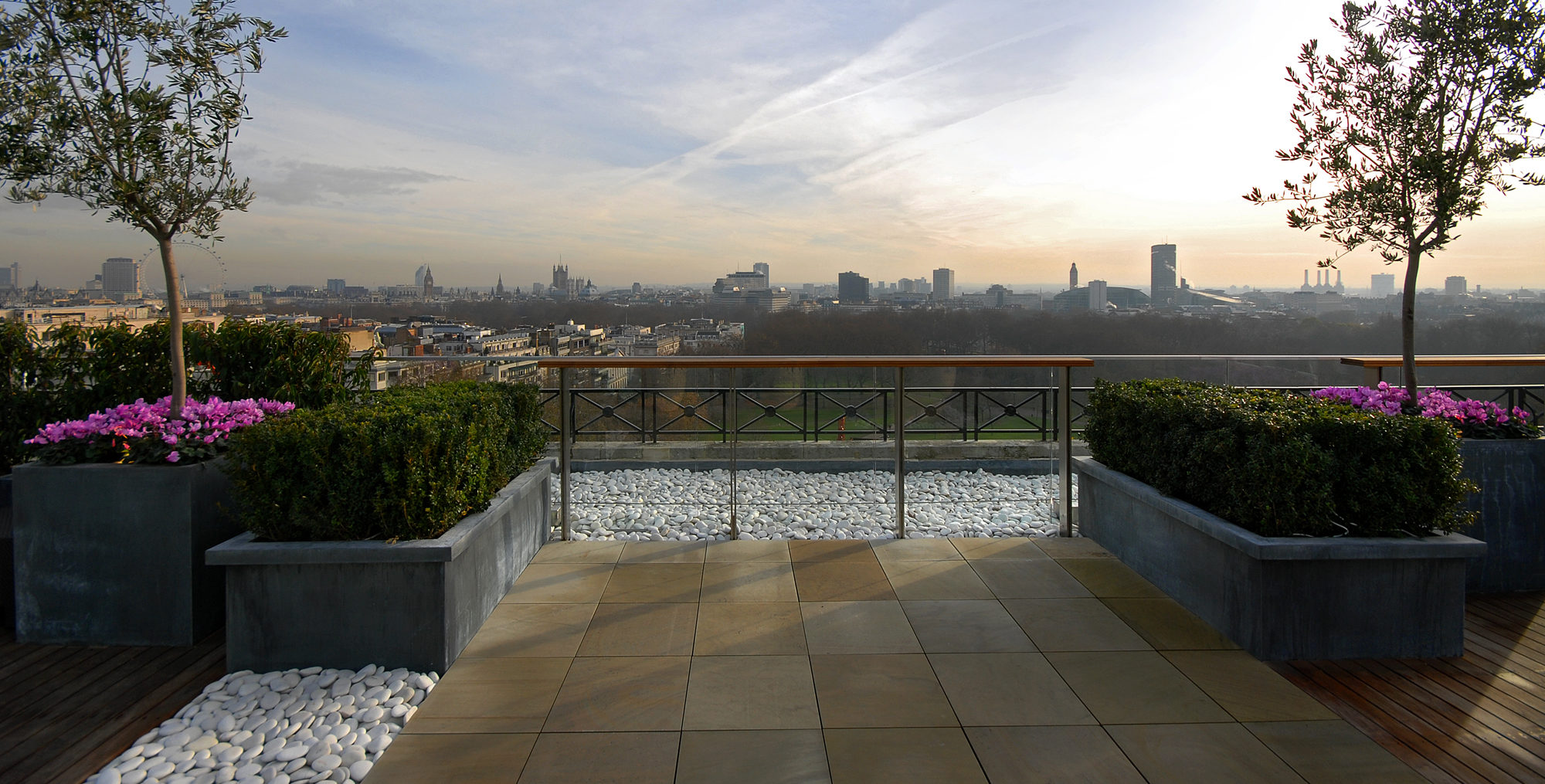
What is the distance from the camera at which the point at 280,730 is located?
211cm

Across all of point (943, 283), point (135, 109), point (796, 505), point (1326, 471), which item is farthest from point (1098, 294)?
point (135, 109)

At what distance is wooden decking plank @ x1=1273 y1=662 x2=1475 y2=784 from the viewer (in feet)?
6.17

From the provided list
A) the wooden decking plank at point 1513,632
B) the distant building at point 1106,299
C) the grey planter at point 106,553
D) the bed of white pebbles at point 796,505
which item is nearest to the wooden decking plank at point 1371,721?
the wooden decking plank at point 1513,632

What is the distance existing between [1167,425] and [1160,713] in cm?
146

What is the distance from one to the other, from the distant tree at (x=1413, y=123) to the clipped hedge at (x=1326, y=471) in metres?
1.78

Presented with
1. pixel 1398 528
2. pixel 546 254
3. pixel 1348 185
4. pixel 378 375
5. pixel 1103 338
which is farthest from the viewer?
pixel 546 254

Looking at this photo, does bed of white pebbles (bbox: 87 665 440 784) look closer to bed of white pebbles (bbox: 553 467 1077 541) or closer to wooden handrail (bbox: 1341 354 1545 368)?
bed of white pebbles (bbox: 553 467 1077 541)

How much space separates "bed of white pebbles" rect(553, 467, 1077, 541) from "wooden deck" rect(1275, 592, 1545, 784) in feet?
6.20

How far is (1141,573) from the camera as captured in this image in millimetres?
3363

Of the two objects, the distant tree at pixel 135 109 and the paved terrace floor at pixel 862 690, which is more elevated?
the distant tree at pixel 135 109

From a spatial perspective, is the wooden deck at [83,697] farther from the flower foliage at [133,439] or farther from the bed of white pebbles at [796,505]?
the bed of white pebbles at [796,505]

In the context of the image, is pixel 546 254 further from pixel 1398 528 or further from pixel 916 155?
pixel 1398 528

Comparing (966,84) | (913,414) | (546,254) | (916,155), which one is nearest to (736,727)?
(913,414)

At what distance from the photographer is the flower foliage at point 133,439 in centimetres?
279
